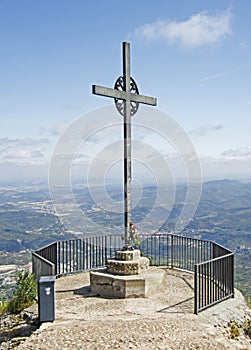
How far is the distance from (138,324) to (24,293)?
11.2 ft

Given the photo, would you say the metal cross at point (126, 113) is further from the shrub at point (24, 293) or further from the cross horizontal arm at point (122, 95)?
the shrub at point (24, 293)

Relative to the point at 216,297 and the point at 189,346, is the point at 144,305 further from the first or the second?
the point at 189,346

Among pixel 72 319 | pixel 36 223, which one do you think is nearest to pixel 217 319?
pixel 72 319

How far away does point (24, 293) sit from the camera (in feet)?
30.9

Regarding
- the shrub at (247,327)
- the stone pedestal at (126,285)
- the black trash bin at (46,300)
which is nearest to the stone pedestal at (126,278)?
the stone pedestal at (126,285)

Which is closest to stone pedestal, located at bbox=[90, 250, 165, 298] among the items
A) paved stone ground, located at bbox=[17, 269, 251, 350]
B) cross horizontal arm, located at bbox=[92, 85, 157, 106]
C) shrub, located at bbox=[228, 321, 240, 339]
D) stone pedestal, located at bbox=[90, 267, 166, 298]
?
stone pedestal, located at bbox=[90, 267, 166, 298]

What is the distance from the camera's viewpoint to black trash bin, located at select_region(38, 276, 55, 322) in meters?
7.71

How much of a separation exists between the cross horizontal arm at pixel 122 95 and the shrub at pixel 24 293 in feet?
16.2

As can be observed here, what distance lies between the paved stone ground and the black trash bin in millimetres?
167

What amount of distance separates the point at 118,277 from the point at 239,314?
3.00 meters

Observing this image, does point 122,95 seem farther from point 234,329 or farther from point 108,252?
point 234,329

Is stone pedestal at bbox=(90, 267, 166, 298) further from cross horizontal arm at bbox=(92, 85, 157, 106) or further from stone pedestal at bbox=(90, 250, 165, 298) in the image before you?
cross horizontal arm at bbox=(92, 85, 157, 106)

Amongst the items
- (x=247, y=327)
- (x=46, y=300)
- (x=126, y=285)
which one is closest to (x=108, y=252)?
(x=126, y=285)

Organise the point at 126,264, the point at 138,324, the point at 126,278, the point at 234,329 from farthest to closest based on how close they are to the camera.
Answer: the point at 126,264 → the point at 126,278 → the point at 234,329 → the point at 138,324
